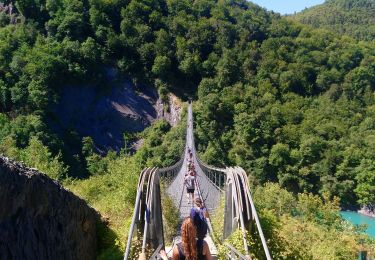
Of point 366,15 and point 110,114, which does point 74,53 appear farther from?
point 366,15

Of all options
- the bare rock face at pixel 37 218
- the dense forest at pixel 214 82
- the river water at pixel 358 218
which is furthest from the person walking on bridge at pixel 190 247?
the river water at pixel 358 218

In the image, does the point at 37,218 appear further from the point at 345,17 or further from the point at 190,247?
the point at 345,17

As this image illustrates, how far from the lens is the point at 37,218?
227 inches

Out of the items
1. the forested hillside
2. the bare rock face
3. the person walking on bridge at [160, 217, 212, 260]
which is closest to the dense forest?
the bare rock face

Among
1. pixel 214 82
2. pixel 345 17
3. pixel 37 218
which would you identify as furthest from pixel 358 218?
pixel 345 17

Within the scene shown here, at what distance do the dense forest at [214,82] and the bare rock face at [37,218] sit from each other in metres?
32.1

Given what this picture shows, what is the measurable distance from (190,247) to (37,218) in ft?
9.25

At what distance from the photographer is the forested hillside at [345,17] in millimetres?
104838

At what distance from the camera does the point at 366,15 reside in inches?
4643

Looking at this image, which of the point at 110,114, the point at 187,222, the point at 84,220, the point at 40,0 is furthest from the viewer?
the point at 40,0

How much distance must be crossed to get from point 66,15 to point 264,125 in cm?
2728

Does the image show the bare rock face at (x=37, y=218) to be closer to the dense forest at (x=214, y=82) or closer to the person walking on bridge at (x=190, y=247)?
the person walking on bridge at (x=190, y=247)

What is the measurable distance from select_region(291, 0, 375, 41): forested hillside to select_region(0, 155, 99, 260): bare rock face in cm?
10125

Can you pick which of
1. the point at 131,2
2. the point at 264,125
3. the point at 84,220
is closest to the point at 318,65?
the point at 264,125
